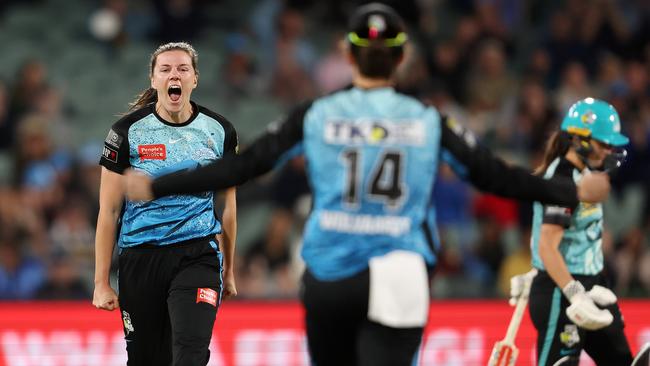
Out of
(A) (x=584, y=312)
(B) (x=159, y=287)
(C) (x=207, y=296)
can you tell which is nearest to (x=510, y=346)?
(A) (x=584, y=312)

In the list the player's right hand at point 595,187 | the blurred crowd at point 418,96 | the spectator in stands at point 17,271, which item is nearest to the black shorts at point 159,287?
the player's right hand at point 595,187

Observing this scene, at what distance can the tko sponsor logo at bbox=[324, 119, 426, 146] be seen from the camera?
4.42m

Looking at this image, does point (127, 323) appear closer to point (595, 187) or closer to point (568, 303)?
point (568, 303)

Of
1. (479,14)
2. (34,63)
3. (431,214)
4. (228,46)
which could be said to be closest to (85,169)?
(34,63)

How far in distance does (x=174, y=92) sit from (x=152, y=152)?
0.35 meters

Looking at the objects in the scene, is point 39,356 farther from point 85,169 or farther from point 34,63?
point 34,63

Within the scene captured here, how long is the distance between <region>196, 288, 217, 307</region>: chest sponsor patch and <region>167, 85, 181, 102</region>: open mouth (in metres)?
1.05

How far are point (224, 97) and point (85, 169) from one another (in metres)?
2.39

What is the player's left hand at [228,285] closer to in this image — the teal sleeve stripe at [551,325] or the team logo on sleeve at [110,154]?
the team logo on sleeve at [110,154]

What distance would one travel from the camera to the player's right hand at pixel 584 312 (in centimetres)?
626

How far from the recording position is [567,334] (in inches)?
261

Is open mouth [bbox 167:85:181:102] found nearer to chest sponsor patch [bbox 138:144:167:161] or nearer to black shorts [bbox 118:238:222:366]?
chest sponsor patch [bbox 138:144:167:161]

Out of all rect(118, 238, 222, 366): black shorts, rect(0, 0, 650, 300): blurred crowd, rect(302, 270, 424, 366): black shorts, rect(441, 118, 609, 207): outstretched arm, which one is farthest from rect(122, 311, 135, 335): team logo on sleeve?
rect(0, 0, 650, 300): blurred crowd

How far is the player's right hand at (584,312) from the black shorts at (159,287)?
189 cm
